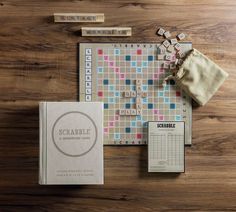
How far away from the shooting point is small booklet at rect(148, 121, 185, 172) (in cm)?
185

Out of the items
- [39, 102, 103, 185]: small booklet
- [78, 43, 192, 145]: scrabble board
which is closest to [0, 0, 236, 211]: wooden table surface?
[78, 43, 192, 145]: scrabble board

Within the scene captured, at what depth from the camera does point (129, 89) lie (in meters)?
1.86

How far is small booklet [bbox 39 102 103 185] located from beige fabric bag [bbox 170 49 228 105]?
0.45 m

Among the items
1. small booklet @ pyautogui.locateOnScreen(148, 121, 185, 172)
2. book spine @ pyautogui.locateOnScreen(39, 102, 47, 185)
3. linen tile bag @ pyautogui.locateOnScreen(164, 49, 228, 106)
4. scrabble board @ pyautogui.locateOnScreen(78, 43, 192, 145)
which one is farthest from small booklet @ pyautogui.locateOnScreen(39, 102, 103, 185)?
linen tile bag @ pyautogui.locateOnScreen(164, 49, 228, 106)

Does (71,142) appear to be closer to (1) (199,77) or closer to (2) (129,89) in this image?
(2) (129,89)

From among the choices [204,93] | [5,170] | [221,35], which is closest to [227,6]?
[221,35]

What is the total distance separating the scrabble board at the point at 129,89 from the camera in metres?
1.86

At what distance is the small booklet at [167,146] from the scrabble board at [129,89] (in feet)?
0.11

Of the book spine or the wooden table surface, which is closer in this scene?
the book spine

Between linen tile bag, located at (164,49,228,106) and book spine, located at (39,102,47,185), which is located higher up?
linen tile bag, located at (164,49,228,106)

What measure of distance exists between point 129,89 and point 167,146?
33 cm

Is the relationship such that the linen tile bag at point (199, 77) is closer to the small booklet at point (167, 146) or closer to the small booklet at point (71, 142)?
the small booklet at point (167, 146)

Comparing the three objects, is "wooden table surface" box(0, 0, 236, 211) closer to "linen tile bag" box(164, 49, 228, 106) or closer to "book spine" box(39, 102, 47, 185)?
"linen tile bag" box(164, 49, 228, 106)

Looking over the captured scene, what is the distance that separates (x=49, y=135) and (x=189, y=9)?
911mm
